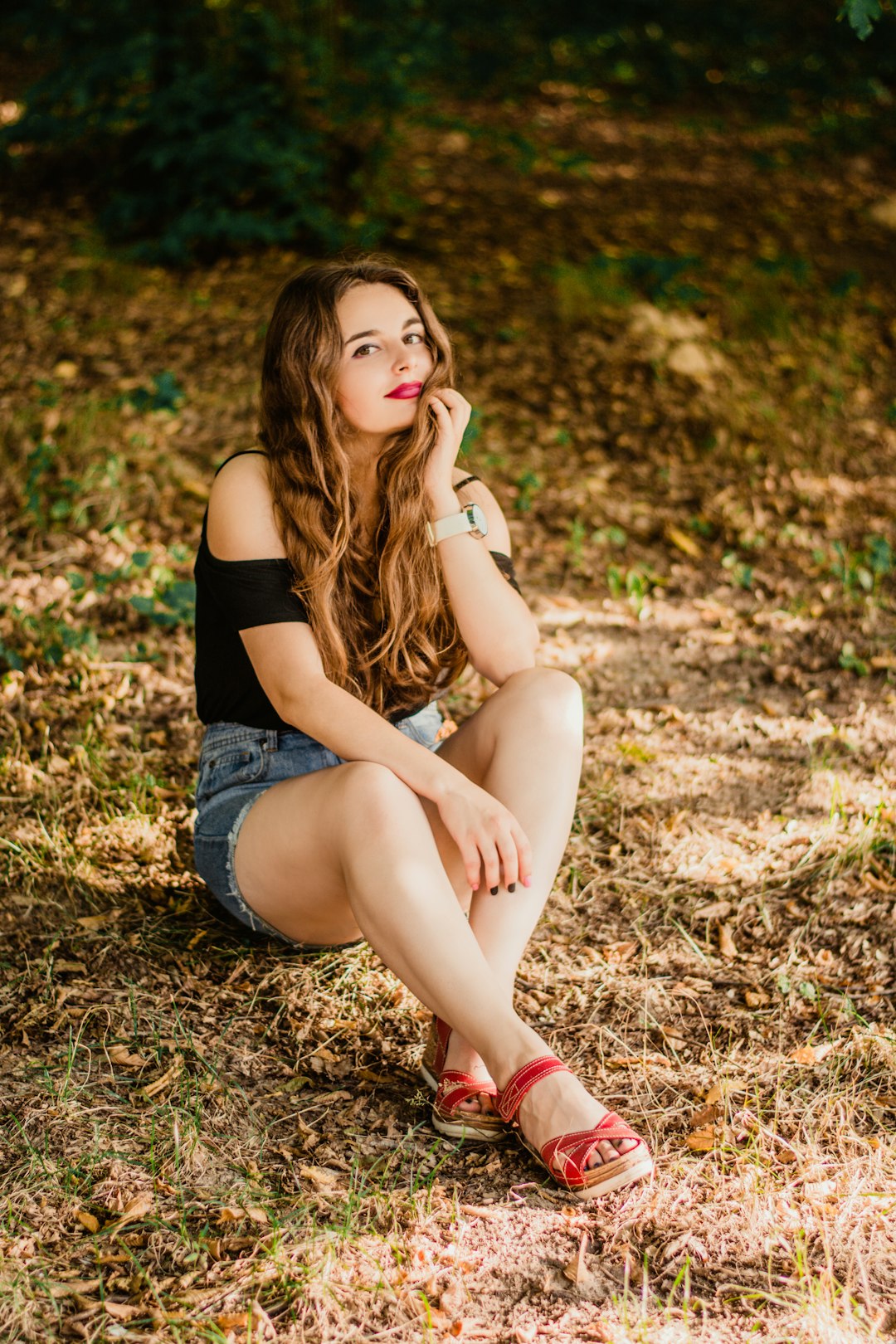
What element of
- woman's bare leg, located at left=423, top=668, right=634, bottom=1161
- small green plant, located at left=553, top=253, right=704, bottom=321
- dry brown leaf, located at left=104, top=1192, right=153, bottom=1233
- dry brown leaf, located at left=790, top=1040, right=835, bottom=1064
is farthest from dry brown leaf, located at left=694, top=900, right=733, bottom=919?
small green plant, located at left=553, top=253, right=704, bottom=321

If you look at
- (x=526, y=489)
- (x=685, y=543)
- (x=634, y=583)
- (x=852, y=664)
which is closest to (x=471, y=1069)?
(x=852, y=664)

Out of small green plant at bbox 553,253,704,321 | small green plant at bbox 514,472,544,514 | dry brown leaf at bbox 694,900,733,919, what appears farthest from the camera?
small green plant at bbox 553,253,704,321

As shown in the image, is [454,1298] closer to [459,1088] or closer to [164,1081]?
[459,1088]

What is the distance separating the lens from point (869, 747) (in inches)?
140

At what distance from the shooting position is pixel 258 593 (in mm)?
2365

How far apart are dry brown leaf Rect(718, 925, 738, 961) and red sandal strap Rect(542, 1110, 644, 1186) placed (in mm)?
844

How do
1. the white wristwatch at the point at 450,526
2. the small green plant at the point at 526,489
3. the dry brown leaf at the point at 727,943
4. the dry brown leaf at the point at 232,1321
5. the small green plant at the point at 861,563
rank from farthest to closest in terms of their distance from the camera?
the small green plant at the point at 526,489 < the small green plant at the point at 861,563 < the dry brown leaf at the point at 727,943 < the white wristwatch at the point at 450,526 < the dry brown leaf at the point at 232,1321

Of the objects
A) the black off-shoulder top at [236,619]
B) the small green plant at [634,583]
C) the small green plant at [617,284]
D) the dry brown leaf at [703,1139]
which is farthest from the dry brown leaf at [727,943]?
the small green plant at [617,284]

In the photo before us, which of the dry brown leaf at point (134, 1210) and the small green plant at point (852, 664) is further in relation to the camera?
the small green plant at point (852, 664)

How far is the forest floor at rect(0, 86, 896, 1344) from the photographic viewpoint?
1.91 m

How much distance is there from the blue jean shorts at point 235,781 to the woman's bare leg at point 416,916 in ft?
0.87

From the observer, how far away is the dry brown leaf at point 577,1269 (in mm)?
1880

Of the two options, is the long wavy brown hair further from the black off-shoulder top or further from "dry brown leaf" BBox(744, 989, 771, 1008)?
"dry brown leaf" BBox(744, 989, 771, 1008)

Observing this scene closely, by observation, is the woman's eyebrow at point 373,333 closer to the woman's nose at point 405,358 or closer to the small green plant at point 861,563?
the woman's nose at point 405,358
